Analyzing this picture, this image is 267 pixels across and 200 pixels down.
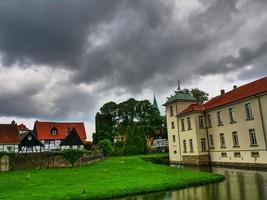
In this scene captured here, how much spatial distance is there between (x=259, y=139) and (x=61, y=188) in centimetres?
2059

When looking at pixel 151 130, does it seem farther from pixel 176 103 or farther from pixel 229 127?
pixel 229 127

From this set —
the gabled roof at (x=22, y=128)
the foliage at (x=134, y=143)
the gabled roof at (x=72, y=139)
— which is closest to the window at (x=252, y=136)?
the foliage at (x=134, y=143)

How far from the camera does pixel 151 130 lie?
69000mm

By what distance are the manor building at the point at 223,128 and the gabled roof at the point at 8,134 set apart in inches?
1001

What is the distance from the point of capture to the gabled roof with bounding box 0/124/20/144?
4372cm

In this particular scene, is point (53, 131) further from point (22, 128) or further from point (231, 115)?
point (231, 115)

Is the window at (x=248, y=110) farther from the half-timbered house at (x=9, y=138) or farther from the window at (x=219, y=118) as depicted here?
the half-timbered house at (x=9, y=138)

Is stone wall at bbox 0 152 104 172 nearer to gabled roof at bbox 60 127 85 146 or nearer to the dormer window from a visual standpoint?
gabled roof at bbox 60 127 85 146

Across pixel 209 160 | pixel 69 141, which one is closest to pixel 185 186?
pixel 209 160

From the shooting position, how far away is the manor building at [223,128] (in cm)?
2769

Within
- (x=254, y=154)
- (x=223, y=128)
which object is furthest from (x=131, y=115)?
(x=254, y=154)

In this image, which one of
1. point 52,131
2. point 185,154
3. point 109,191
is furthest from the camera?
point 52,131

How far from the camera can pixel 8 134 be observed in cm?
4459

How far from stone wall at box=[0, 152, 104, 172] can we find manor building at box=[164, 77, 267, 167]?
1565cm
